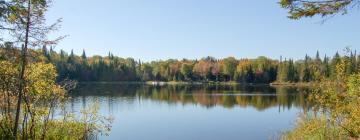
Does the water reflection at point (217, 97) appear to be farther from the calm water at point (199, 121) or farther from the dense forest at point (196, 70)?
the dense forest at point (196, 70)

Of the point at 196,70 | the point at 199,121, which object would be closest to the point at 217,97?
the point at 199,121

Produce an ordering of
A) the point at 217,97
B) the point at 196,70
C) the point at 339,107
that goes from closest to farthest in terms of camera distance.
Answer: the point at 339,107
the point at 217,97
the point at 196,70

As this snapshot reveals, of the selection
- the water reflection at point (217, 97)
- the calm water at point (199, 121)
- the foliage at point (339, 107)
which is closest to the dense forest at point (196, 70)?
the water reflection at point (217, 97)

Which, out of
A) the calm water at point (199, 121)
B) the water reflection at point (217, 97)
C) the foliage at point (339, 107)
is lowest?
the calm water at point (199, 121)

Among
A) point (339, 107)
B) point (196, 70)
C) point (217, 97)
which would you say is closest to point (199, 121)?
point (339, 107)

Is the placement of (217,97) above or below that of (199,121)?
above

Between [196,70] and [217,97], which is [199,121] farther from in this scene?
[196,70]

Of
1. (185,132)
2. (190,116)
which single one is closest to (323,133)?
(185,132)

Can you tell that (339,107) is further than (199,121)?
No

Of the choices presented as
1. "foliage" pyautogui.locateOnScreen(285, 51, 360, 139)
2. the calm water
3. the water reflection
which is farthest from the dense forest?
"foliage" pyautogui.locateOnScreen(285, 51, 360, 139)

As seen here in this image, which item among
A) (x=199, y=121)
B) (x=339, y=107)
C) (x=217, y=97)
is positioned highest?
(x=339, y=107)

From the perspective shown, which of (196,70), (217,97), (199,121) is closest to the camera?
(199,121)

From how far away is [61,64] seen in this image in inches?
5472

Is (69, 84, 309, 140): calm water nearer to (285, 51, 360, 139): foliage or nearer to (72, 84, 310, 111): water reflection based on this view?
(72, 84, 310, 111): water reflection
